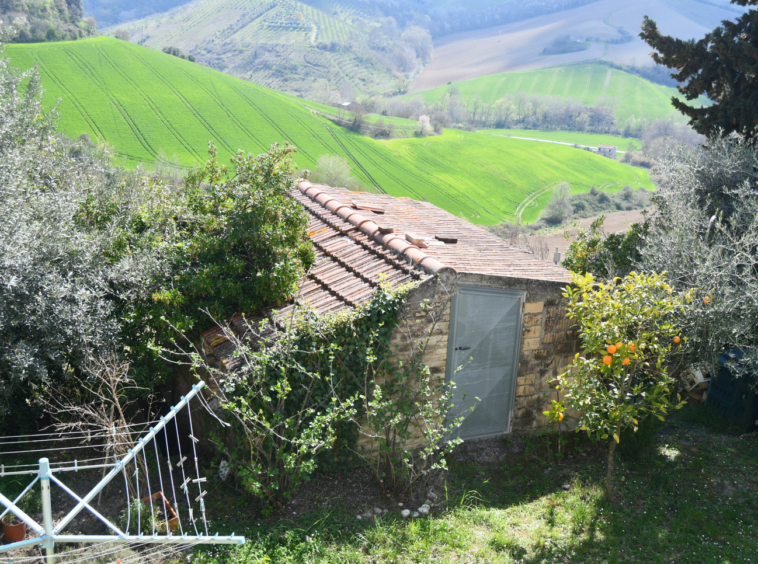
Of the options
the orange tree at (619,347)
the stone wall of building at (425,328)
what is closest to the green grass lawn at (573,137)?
the stone wall of building at (425,328)

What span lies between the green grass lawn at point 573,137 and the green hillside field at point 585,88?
10573 millimetres

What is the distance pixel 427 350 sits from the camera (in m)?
7.57

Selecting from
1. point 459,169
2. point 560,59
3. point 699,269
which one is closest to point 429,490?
point 699,269

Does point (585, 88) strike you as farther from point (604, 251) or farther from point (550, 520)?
point (550, 520)

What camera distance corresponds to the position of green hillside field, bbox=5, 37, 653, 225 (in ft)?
200

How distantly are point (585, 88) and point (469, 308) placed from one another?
151400 mm

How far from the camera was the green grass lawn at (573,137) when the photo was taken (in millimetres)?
110188

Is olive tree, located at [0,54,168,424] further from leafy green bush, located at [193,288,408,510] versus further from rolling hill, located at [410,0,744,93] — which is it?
rolling hill, located at [410,0,744,93]

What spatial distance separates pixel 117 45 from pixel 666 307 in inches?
3467

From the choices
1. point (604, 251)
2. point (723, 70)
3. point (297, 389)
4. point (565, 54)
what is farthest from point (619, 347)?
point (565, 54)

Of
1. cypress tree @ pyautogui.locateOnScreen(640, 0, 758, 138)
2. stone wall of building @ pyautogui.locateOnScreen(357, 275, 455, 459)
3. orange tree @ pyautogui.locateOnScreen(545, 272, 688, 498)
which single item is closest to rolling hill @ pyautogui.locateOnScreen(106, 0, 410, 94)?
cypress tree @ pyautogui.locateOnScreen(640, 0, 758, 138)

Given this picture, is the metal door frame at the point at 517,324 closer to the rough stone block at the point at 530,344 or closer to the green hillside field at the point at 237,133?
the rough stone block at the point at 530,344

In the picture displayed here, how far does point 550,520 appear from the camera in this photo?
21.8 feet

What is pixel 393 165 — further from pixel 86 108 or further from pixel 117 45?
pixel 117 45
